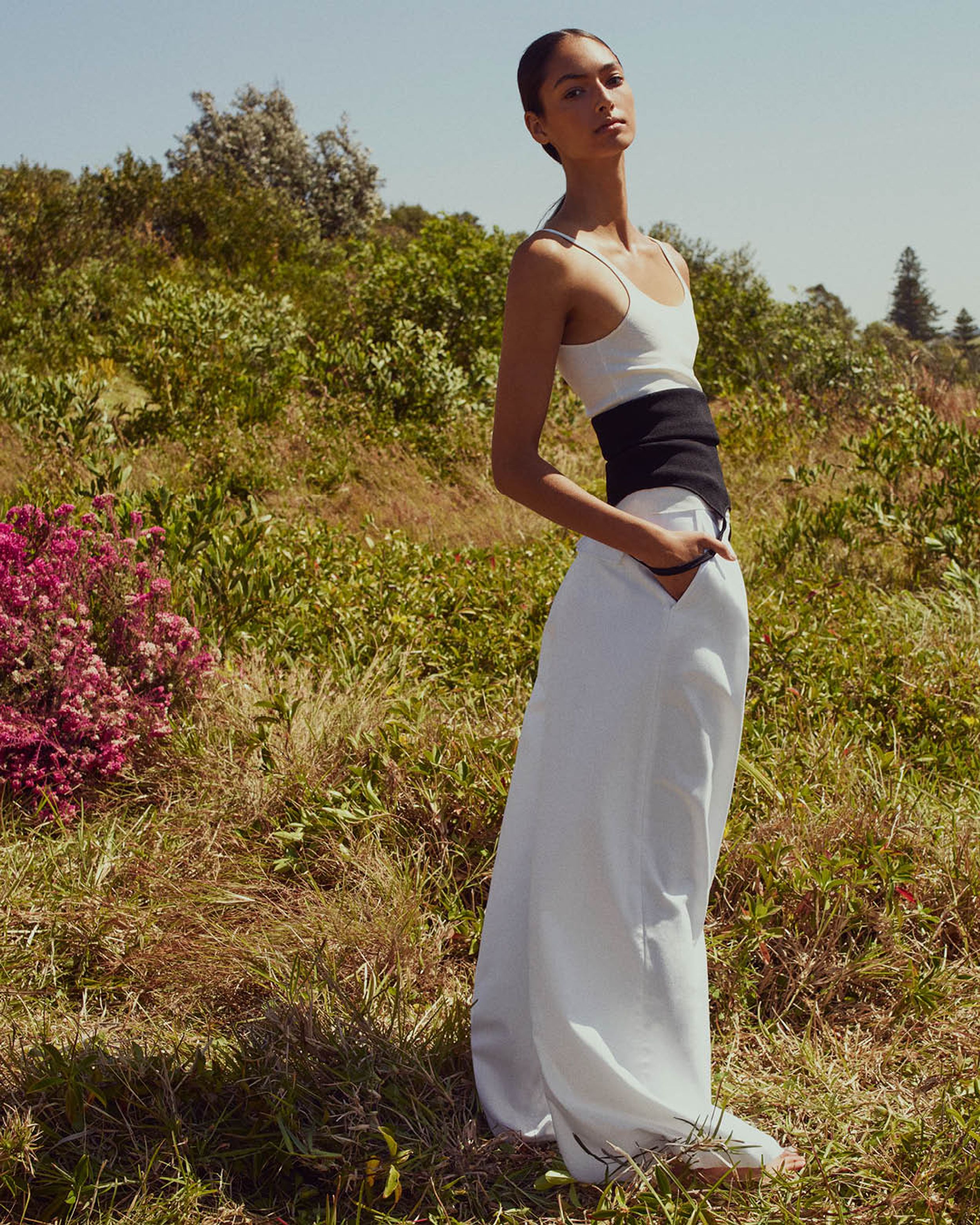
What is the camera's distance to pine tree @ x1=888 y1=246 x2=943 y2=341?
59875 millimetres

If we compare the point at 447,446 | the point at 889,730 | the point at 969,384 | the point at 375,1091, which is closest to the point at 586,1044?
the point at 375,1091

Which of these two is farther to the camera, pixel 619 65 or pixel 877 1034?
pixel 877 1034

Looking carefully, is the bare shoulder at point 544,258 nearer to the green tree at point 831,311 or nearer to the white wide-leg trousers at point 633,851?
the white wide-leg trousers at point 633,851

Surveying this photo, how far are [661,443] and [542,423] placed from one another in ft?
0.86

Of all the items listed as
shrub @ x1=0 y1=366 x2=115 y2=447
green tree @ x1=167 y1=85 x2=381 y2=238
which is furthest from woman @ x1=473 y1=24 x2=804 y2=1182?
green tree @ x1=167 y1=85 x2=381 y2=238

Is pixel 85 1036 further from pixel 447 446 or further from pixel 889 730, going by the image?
pixel 447 446

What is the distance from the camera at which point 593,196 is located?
204 centimetres

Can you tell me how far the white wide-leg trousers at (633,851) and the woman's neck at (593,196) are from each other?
53 centimetres

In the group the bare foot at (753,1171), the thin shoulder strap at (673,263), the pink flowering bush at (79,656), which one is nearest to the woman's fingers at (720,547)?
the thin shoulder strap at (673,263)

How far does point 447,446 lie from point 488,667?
12.6 feet

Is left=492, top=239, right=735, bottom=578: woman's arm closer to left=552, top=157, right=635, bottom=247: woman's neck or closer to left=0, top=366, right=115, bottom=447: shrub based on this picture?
left=552, top=157, right=635, bottom=247: woman's neck

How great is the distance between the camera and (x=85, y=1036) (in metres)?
2.52

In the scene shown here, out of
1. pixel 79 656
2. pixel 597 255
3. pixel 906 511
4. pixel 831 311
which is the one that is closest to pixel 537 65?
pixel 597 255

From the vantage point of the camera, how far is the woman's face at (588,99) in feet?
6.39
